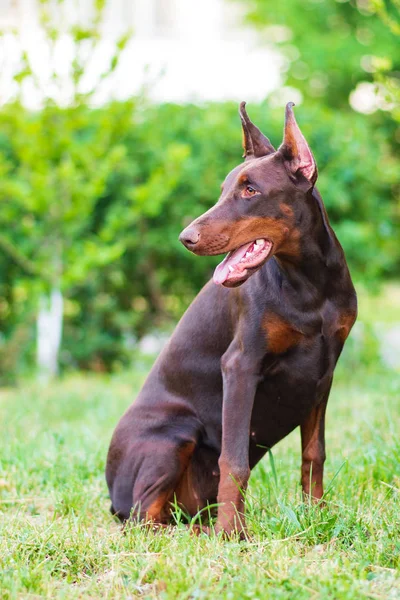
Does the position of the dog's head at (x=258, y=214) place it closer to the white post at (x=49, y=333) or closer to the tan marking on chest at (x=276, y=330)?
the tan marking on chest at (x=276, y=330)

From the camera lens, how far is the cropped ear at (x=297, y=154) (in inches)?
123

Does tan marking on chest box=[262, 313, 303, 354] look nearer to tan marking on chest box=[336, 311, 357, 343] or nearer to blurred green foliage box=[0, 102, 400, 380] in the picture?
tan marking on chest box=[336, 311, 357, 343]

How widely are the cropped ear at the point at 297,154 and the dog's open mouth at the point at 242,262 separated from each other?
0.30 metres

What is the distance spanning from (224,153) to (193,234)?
→ 6145mm

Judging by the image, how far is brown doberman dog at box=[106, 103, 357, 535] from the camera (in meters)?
3.12

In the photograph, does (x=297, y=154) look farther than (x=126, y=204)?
No

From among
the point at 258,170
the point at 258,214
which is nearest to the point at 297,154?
the point at 258,170

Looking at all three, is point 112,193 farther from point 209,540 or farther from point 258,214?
point 209,540

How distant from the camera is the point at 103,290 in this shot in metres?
9.38

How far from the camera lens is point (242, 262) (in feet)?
10.1

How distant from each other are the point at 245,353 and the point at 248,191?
62 cm

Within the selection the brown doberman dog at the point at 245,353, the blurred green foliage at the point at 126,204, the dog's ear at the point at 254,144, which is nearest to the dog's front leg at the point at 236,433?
the brown doberman dog at the point at 245,353

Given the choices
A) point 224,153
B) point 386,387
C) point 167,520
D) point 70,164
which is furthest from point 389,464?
point 224,153

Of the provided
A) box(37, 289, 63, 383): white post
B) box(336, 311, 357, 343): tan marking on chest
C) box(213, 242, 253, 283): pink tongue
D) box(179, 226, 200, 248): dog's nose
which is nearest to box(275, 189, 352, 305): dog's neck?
box(336, 311, 357, 343): tan marking on chest
